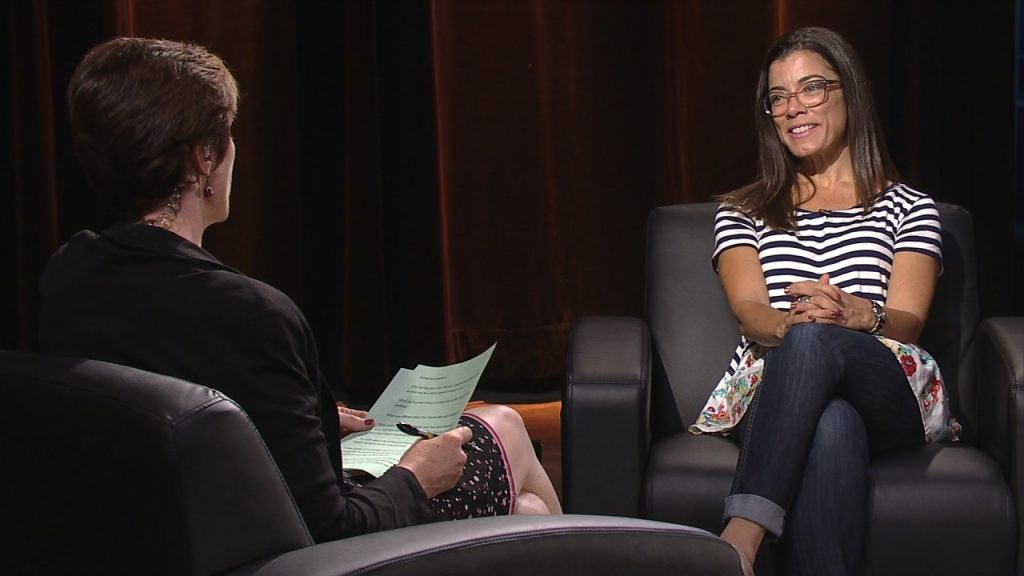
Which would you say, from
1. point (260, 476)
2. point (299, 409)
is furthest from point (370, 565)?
point (299, 409)

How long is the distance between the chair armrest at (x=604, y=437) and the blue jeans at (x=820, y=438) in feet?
0.65

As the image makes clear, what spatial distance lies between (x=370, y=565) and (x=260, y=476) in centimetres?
13

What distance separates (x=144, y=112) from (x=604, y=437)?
1078 millimetres

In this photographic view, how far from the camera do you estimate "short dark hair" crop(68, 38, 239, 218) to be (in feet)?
4.53

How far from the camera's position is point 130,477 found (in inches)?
41.7

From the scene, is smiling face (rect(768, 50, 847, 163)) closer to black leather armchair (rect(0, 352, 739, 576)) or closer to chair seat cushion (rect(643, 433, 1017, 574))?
chair seat cushion (rect(643, 433, 1017, 574))

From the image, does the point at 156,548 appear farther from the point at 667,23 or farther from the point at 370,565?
the point at 667,23

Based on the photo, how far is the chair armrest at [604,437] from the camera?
2166 mm

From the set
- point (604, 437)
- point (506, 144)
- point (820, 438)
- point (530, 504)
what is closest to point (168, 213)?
point (530, 504)

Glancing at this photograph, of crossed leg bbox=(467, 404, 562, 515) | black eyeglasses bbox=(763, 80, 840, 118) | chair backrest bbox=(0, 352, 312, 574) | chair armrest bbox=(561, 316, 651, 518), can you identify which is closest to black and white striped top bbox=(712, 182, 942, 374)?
black eyeglasses bbox=(763, 80, 840, 118)

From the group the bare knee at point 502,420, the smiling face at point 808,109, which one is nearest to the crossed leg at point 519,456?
the bare knee at point 502,420

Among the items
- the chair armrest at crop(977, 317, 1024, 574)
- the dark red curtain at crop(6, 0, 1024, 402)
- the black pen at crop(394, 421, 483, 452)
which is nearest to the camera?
the black pen at crop(394, 421, 483, 452)

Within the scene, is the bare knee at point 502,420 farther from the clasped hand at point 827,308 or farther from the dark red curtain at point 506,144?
the dark red curtain at point 506,144

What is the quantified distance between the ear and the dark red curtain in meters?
2.48
